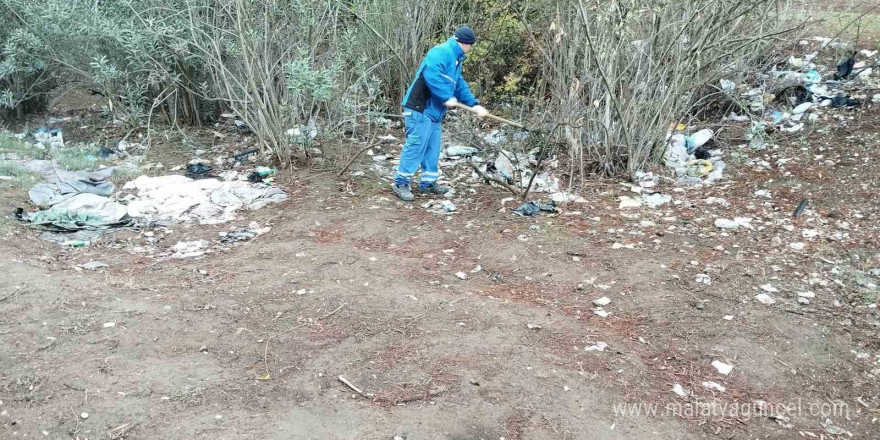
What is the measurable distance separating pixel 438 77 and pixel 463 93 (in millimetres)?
457

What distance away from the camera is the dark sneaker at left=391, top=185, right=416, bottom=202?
226 inches

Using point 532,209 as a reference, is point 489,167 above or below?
below

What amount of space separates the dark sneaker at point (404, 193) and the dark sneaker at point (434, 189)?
177mm

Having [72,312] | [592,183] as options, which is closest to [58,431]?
[72,312]

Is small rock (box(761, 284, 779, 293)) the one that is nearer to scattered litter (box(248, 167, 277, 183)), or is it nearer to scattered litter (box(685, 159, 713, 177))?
scattered litter (box(685, 159, 713, 177))

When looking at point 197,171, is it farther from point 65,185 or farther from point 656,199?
point 656,199

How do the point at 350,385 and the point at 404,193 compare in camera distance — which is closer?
the point at 350,385

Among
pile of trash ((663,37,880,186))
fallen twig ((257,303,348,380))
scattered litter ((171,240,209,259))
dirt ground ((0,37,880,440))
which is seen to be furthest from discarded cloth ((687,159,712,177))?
scattered litter ((171,240,209,259))

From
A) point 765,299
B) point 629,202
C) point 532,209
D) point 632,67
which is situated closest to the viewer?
point 765,299

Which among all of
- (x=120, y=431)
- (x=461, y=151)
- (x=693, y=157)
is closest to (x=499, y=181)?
(x=461, y=151)

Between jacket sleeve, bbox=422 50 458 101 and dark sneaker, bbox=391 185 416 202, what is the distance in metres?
0.85

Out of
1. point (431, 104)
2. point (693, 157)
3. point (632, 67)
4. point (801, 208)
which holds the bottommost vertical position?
point (693, 157)

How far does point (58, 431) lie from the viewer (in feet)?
9.34

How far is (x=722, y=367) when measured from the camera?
336 centimetres
